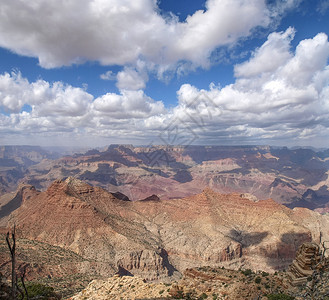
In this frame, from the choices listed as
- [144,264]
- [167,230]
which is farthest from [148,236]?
[144,264]

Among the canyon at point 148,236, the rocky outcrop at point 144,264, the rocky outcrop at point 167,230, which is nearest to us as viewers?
the canyon at point 148,236

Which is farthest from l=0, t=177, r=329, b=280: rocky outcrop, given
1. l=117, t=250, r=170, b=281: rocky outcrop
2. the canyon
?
the canyon

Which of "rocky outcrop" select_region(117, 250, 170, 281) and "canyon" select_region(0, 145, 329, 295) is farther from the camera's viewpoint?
"rocky outcrop" select_region(117, 250, 170, 281)

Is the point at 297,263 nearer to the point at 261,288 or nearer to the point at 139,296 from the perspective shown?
the point at 261,288

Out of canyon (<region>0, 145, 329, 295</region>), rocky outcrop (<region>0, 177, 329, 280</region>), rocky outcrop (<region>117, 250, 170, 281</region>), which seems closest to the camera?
canyon (<region>0, 145, 329, 295</region>)

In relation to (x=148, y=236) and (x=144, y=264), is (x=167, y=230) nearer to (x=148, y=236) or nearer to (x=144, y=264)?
(x=148, y=236)

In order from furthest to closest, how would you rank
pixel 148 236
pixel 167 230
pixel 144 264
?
1. pixel 167 230
2. pixel 148 236
3. pixel 144 264

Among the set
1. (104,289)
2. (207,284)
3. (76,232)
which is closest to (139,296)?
(104,289)

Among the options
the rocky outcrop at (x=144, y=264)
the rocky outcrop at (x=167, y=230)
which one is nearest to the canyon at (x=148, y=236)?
the rocky outcrop at (x=144, y=264)

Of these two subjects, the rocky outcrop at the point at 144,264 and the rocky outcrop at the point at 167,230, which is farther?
the rocky outcrop at the point at 167,230

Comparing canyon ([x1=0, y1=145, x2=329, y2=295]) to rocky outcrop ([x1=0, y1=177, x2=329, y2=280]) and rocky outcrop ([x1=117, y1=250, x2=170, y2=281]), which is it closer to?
rocky outcrop ([x1=117, y1=250, x2=170, y2=281])

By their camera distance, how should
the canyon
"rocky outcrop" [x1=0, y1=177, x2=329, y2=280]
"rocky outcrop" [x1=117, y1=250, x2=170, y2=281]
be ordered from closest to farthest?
the canyon < "rocky outcrop" [x1=117, y1=250, x2=170, y2=281] < "rocky outcrop" [x1=0, y1=177, x2=329, y2=280]

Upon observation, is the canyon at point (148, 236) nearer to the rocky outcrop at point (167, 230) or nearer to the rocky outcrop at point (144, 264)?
the rocky outcrop at point (144, 264)

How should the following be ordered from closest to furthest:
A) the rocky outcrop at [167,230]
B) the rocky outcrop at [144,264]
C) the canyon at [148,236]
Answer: the canyon at [148,236]
the rocky outcrop at [144,264]
the rocky outcrop at [167,230]
